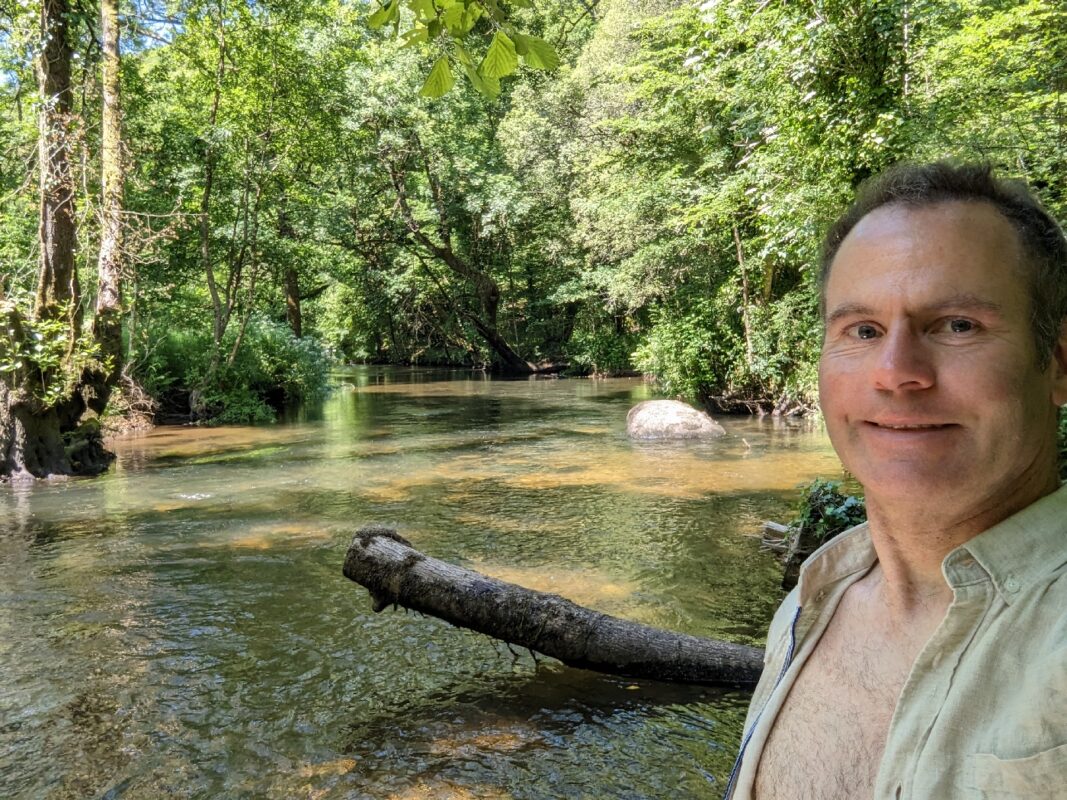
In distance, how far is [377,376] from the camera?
36781 mm

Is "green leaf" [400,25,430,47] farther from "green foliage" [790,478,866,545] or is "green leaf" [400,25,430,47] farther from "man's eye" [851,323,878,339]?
"green foliage" [790,478,866,545]

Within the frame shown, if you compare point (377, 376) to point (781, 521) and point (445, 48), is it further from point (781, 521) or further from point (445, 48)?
point (445, 48)

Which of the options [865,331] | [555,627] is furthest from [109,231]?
[865,331]

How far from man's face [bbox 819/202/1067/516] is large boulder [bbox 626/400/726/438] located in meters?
14.0

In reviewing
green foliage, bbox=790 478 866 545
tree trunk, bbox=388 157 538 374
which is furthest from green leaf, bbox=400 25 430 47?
tree trunk, bbox=388 157 538 374

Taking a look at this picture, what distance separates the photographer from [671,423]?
15.2m

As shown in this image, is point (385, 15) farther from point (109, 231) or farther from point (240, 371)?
point (240, 371)

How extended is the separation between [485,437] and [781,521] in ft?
25.8

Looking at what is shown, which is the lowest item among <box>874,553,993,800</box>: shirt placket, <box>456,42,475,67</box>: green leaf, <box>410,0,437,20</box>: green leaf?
<box>874,553,993,800</box>: shirt placket

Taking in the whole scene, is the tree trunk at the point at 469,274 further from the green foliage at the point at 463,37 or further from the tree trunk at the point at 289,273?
the green foliage at the point at 463,37

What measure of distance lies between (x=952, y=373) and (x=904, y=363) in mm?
61

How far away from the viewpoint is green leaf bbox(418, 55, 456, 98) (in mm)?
2270

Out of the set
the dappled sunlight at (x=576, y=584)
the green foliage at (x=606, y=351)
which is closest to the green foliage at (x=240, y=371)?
the green foliage at (x=606, y=351)

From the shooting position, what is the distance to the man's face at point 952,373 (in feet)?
3.68
